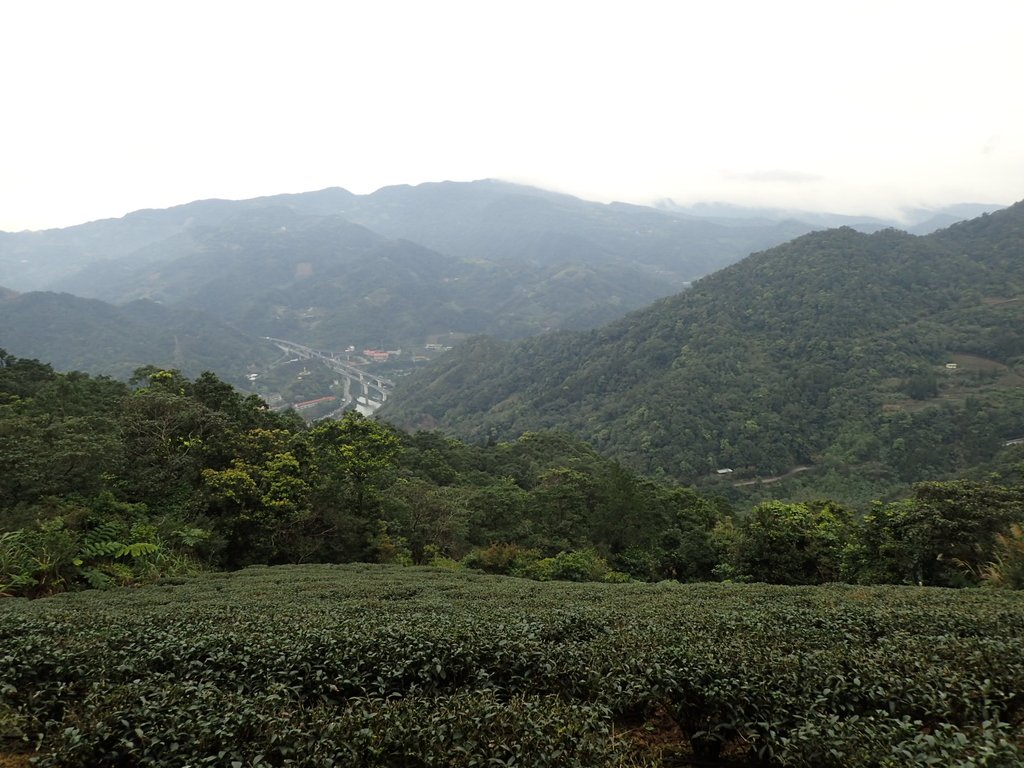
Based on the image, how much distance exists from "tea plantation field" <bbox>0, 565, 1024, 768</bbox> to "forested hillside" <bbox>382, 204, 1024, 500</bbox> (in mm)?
71906

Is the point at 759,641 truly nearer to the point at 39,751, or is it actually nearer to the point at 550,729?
the point at 550,729

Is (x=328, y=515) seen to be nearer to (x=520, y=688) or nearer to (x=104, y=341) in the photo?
(x=520, y=688)

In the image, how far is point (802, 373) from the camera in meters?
95.5

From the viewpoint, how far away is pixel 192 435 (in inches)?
806

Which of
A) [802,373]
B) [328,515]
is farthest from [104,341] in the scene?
[802,373]

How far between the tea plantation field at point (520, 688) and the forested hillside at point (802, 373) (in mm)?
71906

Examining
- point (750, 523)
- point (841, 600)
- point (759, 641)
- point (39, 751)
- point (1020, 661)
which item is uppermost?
point (39, 751)

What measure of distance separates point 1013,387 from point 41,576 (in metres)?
114

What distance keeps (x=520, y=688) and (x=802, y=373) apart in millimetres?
105069

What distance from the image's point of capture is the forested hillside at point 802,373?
76812mm

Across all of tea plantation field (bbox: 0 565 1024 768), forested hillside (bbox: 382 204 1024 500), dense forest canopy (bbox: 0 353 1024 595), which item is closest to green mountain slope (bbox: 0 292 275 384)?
forested hillside (bbox: 382 204 1024 500)

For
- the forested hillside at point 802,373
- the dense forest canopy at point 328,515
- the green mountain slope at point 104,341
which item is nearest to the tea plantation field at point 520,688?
the dense forest canopy at point 328,515

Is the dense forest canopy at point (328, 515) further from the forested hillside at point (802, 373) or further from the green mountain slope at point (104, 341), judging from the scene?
the green mountain slope at point (104, 341)

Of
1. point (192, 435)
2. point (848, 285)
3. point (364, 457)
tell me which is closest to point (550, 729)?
point (364, 457)
